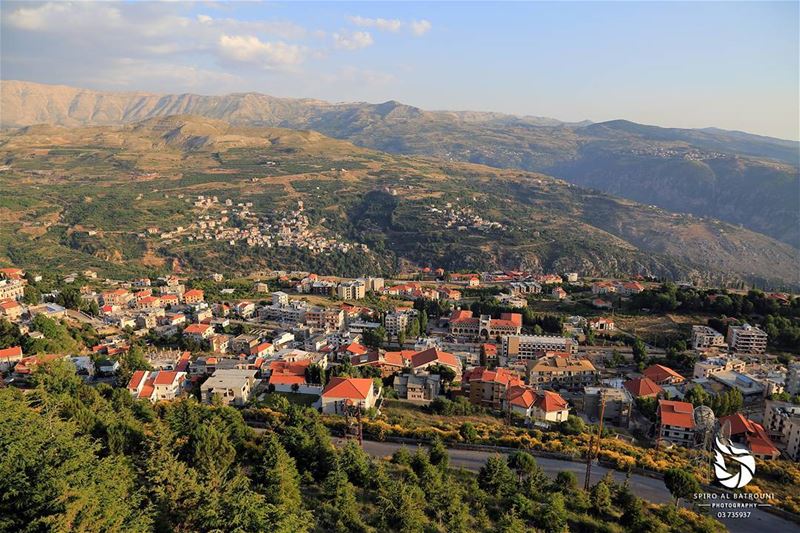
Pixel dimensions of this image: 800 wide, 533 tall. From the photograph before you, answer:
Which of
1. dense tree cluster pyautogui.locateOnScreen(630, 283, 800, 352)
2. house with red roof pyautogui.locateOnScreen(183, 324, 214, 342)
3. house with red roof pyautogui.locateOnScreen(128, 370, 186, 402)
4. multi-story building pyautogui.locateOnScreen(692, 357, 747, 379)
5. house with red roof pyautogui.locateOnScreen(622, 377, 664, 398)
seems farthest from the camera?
dense tree cluster pyautogui.locateOnScreen(630, 283, 800, 352)

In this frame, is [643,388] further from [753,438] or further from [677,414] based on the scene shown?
[753,438]

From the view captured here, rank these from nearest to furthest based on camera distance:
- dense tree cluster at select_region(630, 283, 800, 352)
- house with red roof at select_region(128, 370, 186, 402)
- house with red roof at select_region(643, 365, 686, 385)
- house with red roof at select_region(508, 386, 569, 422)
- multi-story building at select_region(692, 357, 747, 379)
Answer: house with red roof at select_region(508, 386, 569, 422) → house with red roof at select_region(128, 370, 186, 402) → house with red roof at select_region(643, 365, 686, 385) → multi-story building at select_region(692, 357, 747, 379) → dense tree cluster at select_region(630, 283, 800, 352)

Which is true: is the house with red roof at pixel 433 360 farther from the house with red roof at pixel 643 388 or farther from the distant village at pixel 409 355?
the house with red roof at pixel 643 388

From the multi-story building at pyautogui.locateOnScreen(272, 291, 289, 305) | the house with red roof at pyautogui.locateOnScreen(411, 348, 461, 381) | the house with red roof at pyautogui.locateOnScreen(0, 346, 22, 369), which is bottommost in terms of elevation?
the multi-story building at pyautogui.locateOnScreen(272, 291, 289, 305)

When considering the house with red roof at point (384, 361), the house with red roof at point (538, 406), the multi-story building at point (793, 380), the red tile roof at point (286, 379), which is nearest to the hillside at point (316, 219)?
the house with red roof at point (384, 361)

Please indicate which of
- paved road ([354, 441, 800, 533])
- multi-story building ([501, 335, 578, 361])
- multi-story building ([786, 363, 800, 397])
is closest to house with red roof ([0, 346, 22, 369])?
paved road ([354, 441, 800, 533])

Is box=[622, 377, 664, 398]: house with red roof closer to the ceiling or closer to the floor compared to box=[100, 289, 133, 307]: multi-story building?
closer to the ceiling

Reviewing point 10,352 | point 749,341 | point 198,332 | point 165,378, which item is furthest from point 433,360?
point 749,341

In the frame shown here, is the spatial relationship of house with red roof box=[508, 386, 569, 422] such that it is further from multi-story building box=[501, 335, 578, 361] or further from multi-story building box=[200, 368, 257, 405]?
multi-story building box=[200, 368, 257, 405]
